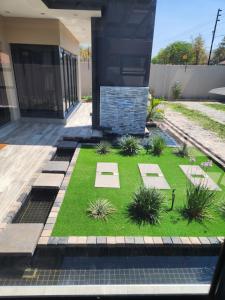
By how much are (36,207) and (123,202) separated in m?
1.44

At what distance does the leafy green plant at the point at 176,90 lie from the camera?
17.0 m

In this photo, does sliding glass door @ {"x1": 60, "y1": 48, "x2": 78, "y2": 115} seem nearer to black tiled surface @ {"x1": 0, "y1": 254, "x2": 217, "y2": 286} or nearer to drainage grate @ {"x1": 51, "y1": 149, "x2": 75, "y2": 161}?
drainage grate @ {"x1": 51, "y1": 149, "x2": 75, "y2": 161}

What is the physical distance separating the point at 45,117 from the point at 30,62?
6.57 ft

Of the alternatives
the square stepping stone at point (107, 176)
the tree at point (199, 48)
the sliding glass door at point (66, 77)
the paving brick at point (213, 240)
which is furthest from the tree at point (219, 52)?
the sliding glass door at point (66, 77)

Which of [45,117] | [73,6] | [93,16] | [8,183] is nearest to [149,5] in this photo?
[93,16]

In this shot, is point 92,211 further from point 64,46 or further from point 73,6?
point 64,46

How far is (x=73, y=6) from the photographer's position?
229 inches

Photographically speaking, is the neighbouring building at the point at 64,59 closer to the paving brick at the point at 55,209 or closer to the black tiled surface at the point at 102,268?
the paving brick at the point at 55,209

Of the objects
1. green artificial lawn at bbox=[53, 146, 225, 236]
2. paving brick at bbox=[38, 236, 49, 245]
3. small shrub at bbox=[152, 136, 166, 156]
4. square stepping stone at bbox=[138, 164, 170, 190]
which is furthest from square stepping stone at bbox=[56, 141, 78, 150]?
paving brick at bbox=[38, 236, 49, 245]

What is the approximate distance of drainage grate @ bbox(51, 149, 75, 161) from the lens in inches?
222

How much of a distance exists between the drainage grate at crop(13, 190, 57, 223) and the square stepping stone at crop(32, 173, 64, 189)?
11 centimetres

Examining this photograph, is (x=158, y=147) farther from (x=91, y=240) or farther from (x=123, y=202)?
(x=91, y=240)

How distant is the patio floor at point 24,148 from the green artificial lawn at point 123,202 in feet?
3.03

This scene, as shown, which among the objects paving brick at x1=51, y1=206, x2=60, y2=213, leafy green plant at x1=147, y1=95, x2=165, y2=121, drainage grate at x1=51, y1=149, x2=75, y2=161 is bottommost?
drainage grate at x1=51, y1=149, x2=75, y2=161
